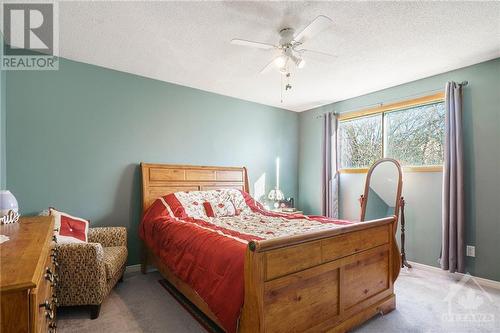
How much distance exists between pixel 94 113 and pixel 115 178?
0.82m

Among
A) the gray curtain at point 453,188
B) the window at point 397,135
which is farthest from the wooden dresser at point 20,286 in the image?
the window at point 397,135

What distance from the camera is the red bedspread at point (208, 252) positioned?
1573 mm

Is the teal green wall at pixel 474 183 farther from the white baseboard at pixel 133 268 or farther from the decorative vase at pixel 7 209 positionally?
the decorative vase at pixel 7 209

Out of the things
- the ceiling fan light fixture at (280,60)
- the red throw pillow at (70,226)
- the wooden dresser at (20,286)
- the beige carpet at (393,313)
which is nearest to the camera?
the wooden dresser at (20,286)

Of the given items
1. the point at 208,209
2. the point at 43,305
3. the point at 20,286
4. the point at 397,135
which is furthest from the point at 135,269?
the point at 397,135

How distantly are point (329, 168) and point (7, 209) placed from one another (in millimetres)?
4089

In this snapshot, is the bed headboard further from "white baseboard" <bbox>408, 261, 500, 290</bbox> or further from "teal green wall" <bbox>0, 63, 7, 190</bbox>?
"white baseboard" <bbox>408, 261, 500, 290</bbox>

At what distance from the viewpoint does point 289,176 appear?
16.6 ft

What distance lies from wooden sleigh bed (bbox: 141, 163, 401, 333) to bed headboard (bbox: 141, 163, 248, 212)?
3.58 ft

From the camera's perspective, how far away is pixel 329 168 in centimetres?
449

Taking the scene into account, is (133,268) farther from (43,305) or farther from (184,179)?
(43,305)

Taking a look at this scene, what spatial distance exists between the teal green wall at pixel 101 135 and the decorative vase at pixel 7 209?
1.14 metres

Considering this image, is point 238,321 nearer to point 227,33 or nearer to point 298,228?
point 298,228

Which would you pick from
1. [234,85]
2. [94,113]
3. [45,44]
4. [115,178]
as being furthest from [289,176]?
[45,44]
